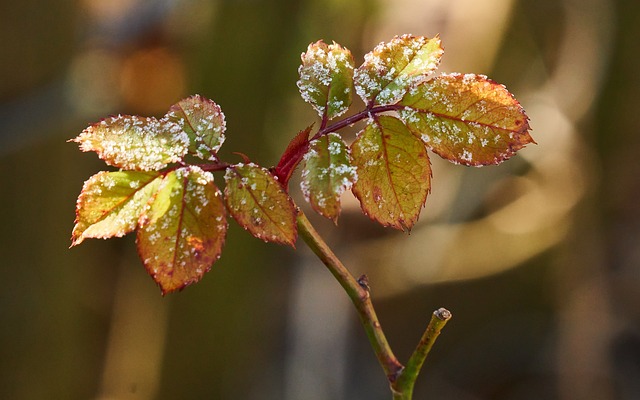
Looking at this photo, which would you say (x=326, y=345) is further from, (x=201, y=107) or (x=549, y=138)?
(x=201, y=107)

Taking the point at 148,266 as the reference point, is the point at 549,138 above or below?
below

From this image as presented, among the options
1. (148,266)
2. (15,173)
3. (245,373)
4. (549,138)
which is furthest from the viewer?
(245,373)

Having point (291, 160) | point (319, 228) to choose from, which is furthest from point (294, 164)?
point (319, 228)

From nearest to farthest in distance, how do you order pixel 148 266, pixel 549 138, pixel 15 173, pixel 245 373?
1. pixel 148 266
2. pixel 15 173
3. pixel 549 138
4. pixel 245 373

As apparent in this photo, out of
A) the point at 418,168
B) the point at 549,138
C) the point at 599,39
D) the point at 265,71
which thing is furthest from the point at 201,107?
the point at 599,39

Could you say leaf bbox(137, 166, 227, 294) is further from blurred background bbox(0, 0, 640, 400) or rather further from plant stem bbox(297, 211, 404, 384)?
blurred background bbox(0, 0, 640, 400)

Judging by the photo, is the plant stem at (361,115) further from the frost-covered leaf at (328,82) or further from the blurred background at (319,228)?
the blurred background at (319,228)
